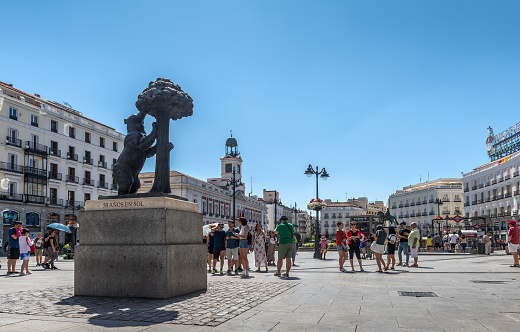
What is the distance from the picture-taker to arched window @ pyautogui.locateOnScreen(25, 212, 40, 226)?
4241 cm

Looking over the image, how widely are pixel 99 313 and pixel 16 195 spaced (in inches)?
1600

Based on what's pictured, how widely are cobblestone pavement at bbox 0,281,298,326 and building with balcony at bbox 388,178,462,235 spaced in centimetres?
8167

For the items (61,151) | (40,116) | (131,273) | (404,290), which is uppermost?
(40,116)

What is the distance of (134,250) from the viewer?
7.55 meters

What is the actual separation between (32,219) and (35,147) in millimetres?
6782

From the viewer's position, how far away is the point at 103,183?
177 feet

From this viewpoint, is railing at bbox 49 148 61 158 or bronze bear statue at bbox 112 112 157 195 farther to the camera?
railing at bbox 49 148 61 158

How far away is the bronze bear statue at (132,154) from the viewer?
860cm

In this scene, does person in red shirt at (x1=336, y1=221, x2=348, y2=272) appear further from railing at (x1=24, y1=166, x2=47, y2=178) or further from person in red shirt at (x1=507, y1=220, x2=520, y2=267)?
railing at (x1=24, y1=166, x2=47, y2=178)

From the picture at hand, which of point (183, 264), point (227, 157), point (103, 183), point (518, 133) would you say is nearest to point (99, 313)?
point (183, 264)

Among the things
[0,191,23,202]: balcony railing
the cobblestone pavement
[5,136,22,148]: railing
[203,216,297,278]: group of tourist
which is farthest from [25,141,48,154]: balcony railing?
the cobblestone pavement

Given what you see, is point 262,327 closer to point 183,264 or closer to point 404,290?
point 183,264

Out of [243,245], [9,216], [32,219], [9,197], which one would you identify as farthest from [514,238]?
[32,219]

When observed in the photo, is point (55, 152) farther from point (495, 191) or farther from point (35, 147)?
point (495, 191)
